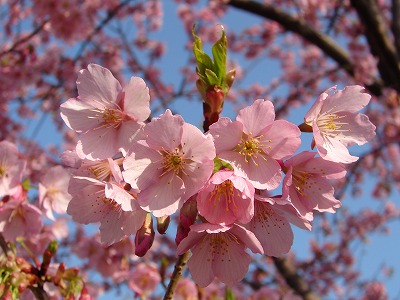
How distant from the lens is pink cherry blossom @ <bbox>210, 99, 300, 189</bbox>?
1.35 meters

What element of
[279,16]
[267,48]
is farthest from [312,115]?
[267,48]

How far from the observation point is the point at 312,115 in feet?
5.00

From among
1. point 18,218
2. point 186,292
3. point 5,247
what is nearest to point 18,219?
point 18,218

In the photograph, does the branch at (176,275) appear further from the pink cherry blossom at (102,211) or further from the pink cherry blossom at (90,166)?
the pink cherry blossom at (90,166)

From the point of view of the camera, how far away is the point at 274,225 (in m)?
1.42

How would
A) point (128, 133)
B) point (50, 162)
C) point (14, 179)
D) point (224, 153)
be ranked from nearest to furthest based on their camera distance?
point (224, 153) → point (128, 133) → point (14, 179) → point (50, 162)

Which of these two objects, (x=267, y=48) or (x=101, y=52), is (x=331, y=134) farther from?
(x=267, y=48)

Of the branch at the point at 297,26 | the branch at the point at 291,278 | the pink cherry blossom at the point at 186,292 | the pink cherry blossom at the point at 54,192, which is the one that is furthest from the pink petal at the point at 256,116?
the branch at the point at 297,26

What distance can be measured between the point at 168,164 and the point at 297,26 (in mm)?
4602

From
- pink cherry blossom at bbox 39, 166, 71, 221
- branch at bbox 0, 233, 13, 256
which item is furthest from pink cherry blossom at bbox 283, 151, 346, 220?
pink cherry blossom at bbox 39, 166, 71, 221

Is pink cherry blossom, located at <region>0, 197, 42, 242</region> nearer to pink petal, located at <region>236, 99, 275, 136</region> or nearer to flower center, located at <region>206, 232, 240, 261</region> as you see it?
flower center, located at <region>206, 232, 240, 261</region>

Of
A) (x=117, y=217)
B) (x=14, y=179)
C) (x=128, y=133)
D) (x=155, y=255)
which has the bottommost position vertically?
(x=155, y=255)

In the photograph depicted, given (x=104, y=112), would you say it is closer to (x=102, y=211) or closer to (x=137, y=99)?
(x=137, y=99)

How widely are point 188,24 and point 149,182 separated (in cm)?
987
